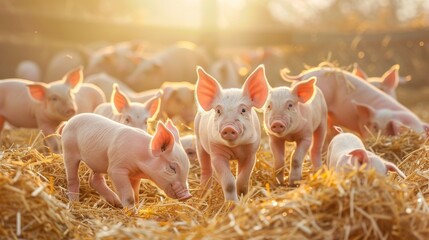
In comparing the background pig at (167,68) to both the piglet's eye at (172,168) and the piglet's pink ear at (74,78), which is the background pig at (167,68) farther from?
the piglet's eye at (172,168)

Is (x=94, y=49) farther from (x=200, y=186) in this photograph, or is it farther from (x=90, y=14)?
(x=200, y=186)

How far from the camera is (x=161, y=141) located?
15.6 ft

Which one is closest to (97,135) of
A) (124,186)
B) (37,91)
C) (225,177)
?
(124,186)

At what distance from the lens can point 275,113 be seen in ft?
17.7

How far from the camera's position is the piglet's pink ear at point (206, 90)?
16.5 ft

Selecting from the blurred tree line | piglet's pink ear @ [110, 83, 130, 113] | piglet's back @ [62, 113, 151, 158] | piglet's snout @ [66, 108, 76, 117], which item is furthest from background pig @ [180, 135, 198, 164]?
the blurred tree line

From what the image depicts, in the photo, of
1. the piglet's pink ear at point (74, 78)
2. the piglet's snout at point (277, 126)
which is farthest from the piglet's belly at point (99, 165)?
the piglet's pink ear at point (74, 78)

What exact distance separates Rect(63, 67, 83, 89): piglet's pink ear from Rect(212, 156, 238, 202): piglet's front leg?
2.58 metres

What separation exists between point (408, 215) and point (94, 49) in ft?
44.5

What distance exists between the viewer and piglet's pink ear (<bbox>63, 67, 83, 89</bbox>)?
7191 millimetres

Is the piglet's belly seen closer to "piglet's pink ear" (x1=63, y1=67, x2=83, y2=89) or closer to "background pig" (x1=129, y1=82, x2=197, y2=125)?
"piglet's pink ear" (x1=63, y1=67, x2=83, y2=89)

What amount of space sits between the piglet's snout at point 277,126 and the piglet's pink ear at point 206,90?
1.67ft

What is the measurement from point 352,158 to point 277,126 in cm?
71

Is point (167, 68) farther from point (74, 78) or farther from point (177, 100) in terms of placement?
point (74, 78)
